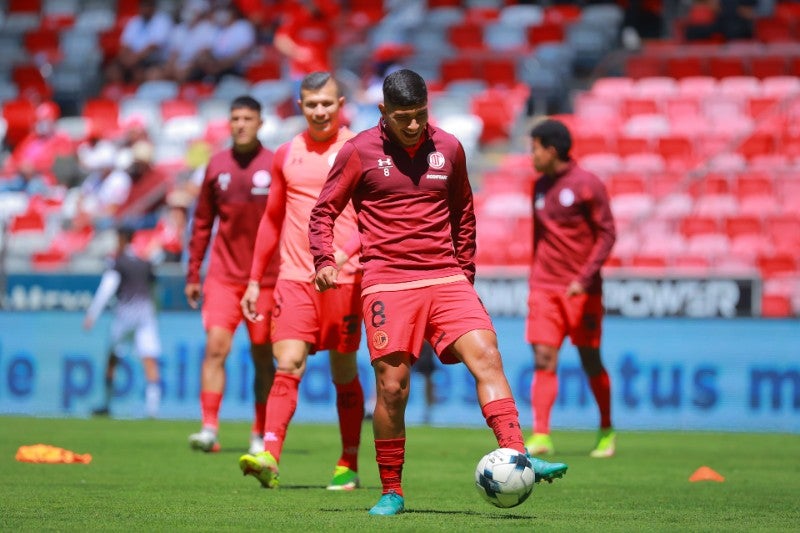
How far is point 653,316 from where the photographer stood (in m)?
16.9

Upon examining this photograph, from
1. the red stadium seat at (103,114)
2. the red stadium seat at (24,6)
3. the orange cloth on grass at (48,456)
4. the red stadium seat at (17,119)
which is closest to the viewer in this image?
the orange cloth on grass at (48,456)

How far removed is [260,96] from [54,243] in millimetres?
4611

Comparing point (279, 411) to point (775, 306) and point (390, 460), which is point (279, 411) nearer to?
point (390, 460)

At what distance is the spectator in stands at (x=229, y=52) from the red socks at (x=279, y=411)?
18690 millimetres

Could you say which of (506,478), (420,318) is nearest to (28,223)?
(420,318)

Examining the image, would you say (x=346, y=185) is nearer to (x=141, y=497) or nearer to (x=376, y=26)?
(x=141, y=497)

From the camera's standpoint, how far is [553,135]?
41.7 feet

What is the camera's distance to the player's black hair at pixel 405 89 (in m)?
7.75

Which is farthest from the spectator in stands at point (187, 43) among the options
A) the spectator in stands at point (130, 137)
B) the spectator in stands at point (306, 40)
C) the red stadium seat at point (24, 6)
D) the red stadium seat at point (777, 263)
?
the red stadium seat at point (777, 263)

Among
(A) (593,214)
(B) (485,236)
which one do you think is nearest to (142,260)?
(B) (485,236)

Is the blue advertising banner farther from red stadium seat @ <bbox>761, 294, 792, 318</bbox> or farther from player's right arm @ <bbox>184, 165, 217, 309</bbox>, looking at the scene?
player's right arm @ <bbox>184, 165, 217, 309</bbox>

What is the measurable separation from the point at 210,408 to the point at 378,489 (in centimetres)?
284

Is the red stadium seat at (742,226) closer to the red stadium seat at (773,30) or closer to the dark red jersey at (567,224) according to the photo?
the red stadium seat at (773,30)

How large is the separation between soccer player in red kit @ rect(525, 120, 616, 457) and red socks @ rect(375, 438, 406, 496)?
4774mm
